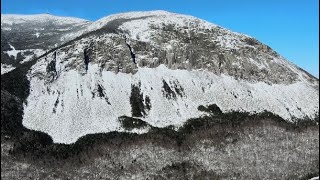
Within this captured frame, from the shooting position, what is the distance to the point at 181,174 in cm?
17438

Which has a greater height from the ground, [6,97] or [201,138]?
[6,97]

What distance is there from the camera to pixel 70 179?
531 feet

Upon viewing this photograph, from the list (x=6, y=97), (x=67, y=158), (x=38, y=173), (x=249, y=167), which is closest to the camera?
(x=38, y=173)

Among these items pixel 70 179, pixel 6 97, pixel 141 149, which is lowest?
pixel 70 179

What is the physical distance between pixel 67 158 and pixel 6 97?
4153 cm

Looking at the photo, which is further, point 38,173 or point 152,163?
point 152,163

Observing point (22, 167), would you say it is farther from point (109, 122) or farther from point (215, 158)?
point (215, 158)

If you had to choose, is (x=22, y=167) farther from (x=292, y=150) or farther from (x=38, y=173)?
(x=292, y=150)

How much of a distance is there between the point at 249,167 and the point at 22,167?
78.2 m

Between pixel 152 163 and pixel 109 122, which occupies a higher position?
pixel 109 122

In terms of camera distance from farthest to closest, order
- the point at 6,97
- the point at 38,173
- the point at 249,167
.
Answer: the point at 6,97 → the point at 249,167 → the point at 38,173

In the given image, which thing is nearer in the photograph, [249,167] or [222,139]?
[249,167]

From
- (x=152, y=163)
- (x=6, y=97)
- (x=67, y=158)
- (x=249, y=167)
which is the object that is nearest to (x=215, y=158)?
(x=249, y=167)

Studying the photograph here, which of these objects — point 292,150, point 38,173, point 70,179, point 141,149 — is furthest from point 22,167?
point 292,150
